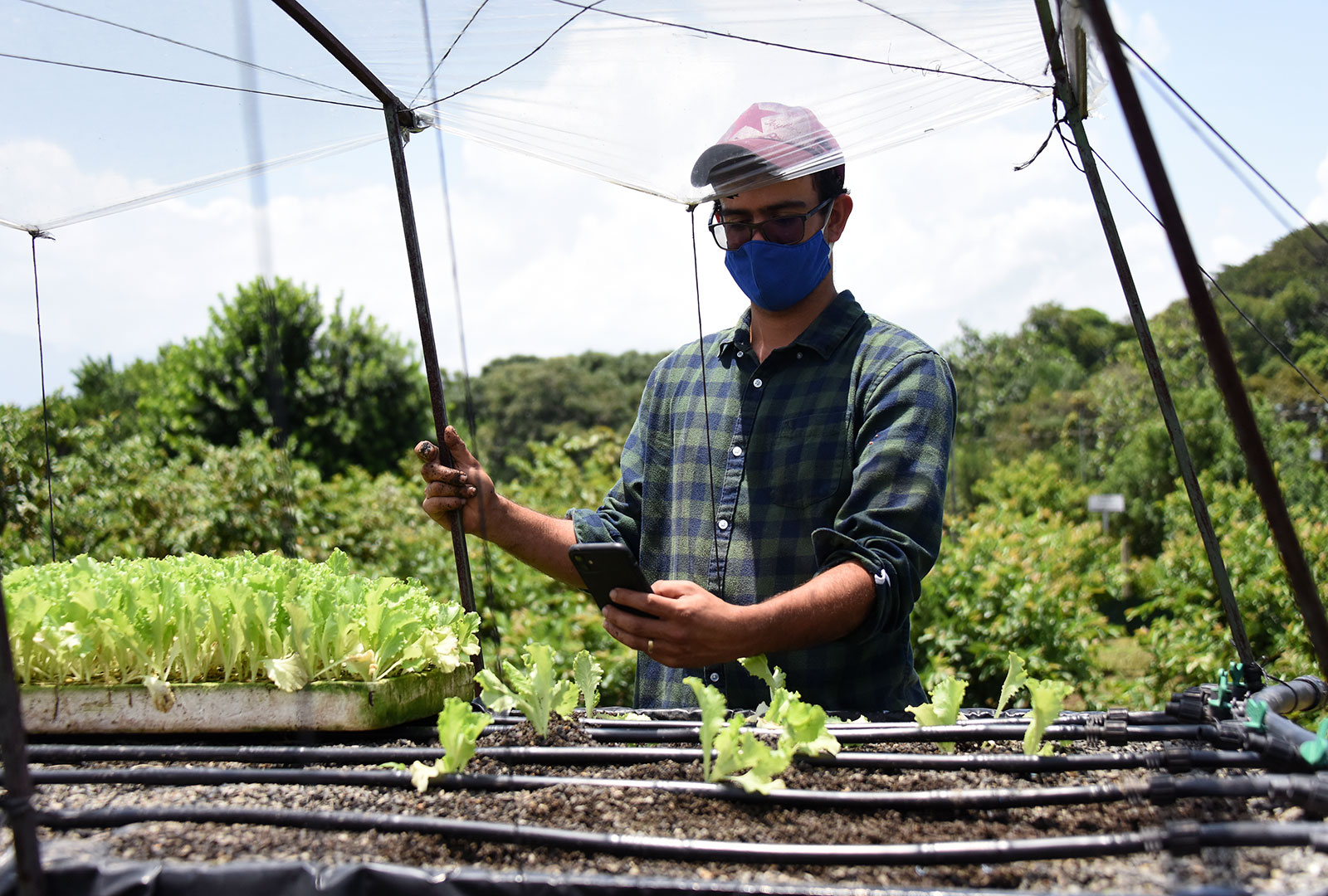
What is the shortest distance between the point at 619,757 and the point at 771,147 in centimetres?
122

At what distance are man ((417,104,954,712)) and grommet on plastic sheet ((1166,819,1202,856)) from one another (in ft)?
2.50

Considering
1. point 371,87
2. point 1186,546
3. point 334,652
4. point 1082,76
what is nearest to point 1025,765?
point 334,652

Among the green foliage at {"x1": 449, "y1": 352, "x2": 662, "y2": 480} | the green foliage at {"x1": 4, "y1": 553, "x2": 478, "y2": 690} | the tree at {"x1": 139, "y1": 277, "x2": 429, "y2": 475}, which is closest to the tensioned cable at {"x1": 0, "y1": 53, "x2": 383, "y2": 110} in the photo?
the green foliage at {"x1": 4, "y1": 553, "x2": 478, "y2": 690}

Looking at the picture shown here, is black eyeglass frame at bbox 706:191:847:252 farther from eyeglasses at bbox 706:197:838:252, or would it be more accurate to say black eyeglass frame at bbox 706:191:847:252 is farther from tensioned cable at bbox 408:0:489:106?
tensioned cable at bbox 408:0:489:106

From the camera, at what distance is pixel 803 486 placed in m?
2.13

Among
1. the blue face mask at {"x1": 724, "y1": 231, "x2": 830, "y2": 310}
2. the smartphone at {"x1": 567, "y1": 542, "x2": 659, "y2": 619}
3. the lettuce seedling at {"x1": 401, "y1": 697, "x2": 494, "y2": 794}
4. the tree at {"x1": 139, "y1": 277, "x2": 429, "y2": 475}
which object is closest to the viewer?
the lettuce seedling at {"x1": 401, "y1": 697, "x2": 494, "y2": 794}

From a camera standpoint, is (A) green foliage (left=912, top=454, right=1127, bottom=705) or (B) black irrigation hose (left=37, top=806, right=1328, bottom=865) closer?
(B) black irrigation hose (left=37, top=806, right=1328, bottom=865)

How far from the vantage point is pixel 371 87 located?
201 cm

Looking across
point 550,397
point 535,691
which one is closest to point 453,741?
point 535,691

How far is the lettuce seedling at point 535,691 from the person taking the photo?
61.9 inches

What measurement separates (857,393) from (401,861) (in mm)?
1400

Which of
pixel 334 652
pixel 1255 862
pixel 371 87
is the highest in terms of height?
pixel 371 87

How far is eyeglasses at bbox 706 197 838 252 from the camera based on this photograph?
82.9 inches

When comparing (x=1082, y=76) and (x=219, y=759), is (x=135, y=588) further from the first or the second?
(x=1082, y=76)
